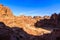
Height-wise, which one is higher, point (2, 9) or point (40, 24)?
point (2, 9)

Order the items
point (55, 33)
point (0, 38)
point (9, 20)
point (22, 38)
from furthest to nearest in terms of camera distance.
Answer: point (9, 20) < point (22, 38) < point (55, 33) < point (0, 38)

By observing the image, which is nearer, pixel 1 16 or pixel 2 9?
pixel 1 16

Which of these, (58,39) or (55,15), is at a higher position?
(55,15)

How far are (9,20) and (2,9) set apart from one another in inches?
446

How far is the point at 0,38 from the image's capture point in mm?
30109

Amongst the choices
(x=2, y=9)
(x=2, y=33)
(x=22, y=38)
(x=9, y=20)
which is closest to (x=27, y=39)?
(x=22, y=38)

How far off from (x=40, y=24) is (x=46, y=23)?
3697mm

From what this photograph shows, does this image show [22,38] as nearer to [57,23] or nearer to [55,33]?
[55,33]

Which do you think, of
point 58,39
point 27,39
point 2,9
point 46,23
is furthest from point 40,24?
point 58,39

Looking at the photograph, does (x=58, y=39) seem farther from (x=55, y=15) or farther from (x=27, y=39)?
(x=55, y=15)

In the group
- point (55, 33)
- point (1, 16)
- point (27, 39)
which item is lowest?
point (27, 39)

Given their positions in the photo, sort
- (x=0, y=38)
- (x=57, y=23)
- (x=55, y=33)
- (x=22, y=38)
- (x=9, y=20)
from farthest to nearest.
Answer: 1. (x=57, y=23)
2. (x=9, y=20)
3. (x=22, y=38)
4. (x=55, y=33)
5. (x=0, y=38)

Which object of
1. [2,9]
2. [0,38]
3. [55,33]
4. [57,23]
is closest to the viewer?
[0,38]

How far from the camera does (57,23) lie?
79.1 metres
